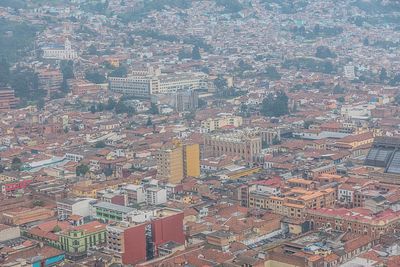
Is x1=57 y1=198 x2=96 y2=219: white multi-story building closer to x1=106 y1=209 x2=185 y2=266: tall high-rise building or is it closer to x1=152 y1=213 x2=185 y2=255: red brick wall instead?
x1=106 y1=209 x2=185 y2=266: tall high-rise building

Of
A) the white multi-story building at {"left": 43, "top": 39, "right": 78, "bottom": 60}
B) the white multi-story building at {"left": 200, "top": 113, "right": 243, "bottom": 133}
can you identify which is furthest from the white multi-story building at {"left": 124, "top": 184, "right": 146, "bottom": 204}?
the white multi-story building at {"left": 43, "top": 39, "right": 78, "bottom": 60}

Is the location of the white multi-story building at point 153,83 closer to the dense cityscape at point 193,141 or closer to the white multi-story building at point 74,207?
the dense cityscape at point 193,141

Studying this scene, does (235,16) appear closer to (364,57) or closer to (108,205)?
(364,57)

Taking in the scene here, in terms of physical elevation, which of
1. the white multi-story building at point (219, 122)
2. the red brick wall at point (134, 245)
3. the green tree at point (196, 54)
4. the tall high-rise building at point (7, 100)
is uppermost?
the green tree at point (196, 54)

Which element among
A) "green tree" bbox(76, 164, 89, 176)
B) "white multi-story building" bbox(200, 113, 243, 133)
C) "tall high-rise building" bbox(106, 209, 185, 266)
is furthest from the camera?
"white multi-story building" bbox(200, 113, 243, 133)

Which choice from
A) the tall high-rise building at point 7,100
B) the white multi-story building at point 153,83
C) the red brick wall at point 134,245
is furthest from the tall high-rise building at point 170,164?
the white multi-story building at point 153,83

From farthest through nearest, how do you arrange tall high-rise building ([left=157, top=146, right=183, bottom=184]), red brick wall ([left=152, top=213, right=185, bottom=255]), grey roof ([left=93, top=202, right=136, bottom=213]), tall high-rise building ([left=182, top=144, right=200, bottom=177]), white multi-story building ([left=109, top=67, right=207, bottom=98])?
white multi-story building ([left=109, top=67, right=207, bottom=98]), tall high-rise building ([left=182, top=144, right=200, bottom=177]), tall high-rise building ([left=157, top=146, right=183, bottom=184]), grey roof ([left=93, top=202, right=136, bottom=213]), red brick wall ([left=152, top=213, right=185, bottom=255])

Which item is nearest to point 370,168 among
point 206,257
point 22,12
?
point 206,257
